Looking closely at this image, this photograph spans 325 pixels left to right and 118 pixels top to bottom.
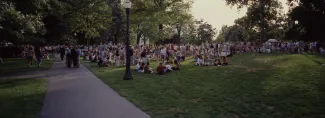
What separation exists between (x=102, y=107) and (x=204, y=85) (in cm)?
555

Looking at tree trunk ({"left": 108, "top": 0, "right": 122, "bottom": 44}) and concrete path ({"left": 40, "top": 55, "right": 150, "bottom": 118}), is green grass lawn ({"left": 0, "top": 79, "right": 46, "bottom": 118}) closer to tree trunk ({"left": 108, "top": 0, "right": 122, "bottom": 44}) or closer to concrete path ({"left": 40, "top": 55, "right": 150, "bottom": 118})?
concrete path ({"left": 40, "top": 55, "right": 150, "bottom": 118})

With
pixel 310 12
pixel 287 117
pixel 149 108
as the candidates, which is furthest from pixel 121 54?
pixel 310 12

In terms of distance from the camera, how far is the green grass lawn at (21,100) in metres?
8.10

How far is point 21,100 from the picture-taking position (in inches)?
389

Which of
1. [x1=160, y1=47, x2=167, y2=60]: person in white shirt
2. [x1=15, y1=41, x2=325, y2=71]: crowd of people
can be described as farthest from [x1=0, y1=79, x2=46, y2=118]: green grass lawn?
[x1=160, y1=47, x2=167, y2=60]: person in white shirt

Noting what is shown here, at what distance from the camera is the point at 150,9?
40.5 metres

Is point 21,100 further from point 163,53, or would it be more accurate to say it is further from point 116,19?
point 116,19

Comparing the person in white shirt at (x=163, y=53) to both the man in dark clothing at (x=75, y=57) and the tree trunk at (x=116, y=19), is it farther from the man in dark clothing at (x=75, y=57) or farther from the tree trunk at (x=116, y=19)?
the tree trunk at (x=116, y=19)

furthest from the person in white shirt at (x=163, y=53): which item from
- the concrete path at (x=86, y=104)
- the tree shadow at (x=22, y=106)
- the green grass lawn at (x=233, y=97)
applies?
the tree shadow at (x=22, y=106)

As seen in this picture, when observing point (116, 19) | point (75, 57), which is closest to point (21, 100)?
point (75, 57)

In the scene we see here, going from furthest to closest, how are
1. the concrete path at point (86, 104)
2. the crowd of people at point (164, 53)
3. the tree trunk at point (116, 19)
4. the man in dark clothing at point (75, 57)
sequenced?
the tree trunk at point (116, 19)
the man in dark clothing at point (75, 57)
the crowd of people at point (164, 53)
the concrete path at point (86, 104)

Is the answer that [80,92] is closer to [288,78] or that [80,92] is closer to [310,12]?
[288,78]

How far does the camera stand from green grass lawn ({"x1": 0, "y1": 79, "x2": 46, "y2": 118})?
8.10 metres

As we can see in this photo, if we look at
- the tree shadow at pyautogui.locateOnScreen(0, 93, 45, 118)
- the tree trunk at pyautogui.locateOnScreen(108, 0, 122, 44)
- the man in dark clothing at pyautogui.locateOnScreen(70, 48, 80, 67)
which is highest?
the tree trunk at pyautogui.locateOnScreen(108, 0, 122, 44)
